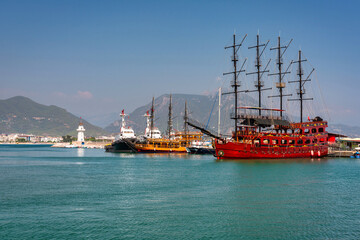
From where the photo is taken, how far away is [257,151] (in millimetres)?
71688

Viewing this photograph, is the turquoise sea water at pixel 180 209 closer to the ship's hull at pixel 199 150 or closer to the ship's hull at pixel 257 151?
the ship's hull at pixel 257 151

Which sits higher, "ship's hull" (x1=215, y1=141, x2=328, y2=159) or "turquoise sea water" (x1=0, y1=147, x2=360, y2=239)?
"ship's hull" (x1=215, y1=141, x2=328, y2=159)

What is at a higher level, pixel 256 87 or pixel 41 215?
pixel 256 87

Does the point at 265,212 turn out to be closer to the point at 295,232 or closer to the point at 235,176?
the point at 295,232

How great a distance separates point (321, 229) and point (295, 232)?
1.82 metres

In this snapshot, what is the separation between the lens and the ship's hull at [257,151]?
70.1m

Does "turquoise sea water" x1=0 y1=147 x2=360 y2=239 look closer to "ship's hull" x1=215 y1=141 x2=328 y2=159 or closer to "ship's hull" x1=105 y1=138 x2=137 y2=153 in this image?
"ship's hull" x1=215 y1=141 x2=328 y2=159

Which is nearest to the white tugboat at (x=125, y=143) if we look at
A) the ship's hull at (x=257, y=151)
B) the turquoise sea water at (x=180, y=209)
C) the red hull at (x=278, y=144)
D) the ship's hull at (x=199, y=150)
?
the ship's hull at (x=199, y=150)

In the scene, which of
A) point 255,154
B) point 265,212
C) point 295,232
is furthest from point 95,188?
point 255,154

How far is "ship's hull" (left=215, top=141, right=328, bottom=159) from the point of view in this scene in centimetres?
7012

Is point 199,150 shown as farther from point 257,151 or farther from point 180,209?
point 180,209

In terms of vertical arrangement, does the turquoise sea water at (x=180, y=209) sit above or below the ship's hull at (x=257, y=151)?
below

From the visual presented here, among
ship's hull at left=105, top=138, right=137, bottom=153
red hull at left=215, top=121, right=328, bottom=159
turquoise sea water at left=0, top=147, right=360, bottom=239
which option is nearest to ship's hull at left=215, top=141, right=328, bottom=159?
red hull at left=215, top=121, right=328, bottom=159

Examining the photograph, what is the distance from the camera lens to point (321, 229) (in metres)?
21.4
